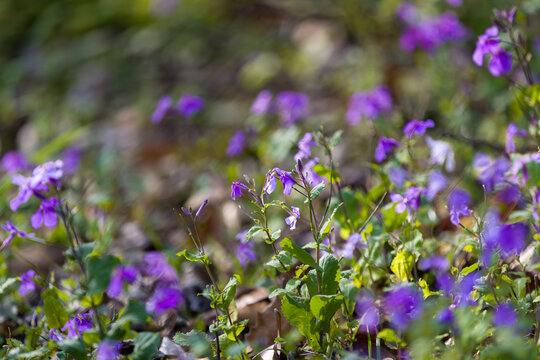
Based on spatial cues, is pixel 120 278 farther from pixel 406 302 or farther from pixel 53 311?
pixel 406 302

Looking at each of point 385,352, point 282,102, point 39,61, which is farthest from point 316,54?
point 385,352

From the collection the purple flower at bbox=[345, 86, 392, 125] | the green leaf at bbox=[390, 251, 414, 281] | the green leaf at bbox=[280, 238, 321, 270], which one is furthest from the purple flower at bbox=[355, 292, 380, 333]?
the purple flower at bbox=[345, 86, 392, 125]

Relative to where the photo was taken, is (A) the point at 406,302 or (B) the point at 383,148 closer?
(A) the point at 406,302

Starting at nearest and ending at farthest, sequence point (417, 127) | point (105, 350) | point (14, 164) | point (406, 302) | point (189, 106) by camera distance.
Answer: point (105, 350), point (406, 302), point (417, 127), point (189, 106), point (14, 164)

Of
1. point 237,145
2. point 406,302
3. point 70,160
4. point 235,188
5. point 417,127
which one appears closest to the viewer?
point 406,302

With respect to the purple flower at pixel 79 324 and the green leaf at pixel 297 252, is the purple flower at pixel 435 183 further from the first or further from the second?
the purple flower at pixel 79 324

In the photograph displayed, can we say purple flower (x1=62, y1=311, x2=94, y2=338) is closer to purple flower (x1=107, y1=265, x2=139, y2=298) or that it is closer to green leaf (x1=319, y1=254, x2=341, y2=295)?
purple flower (x1=107, y1=265, x2=139, y2=298)

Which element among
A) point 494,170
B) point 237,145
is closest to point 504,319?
point 494,170
